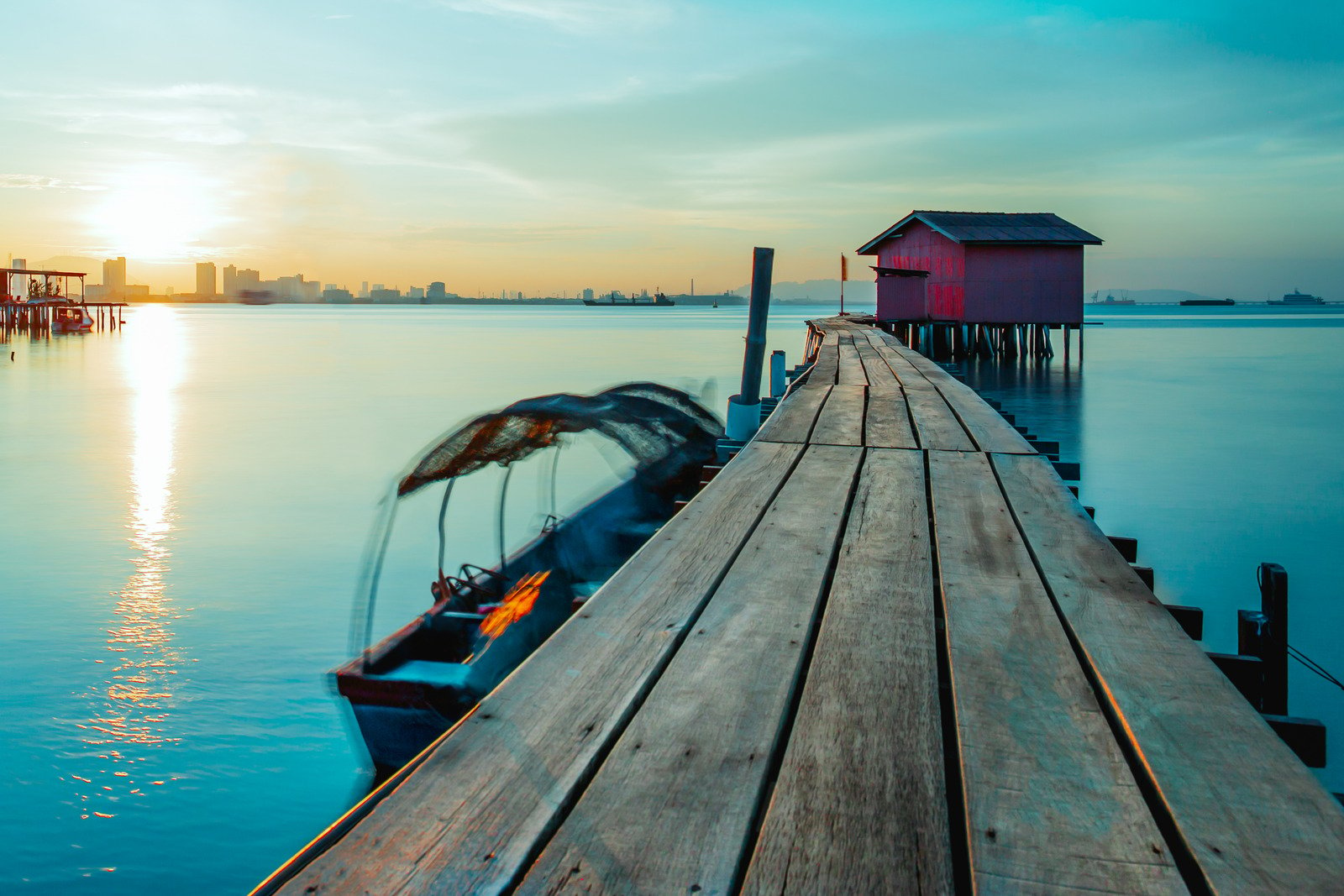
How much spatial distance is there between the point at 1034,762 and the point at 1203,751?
1.17 ft

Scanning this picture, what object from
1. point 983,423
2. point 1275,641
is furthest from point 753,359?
point 1275,641

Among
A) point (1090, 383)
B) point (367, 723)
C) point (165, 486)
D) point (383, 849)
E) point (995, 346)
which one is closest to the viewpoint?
point (383, 849)

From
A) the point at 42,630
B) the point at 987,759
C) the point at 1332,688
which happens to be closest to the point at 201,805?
the point at 42,630

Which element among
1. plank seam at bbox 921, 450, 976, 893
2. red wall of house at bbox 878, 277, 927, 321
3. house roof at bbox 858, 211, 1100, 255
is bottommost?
plank seam at bbox 921, 450, 976, 893

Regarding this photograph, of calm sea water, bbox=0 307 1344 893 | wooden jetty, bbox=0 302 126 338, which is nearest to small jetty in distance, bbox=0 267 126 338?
wooden jetty, bbox=0 302 126 338

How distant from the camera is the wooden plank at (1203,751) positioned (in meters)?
1.56

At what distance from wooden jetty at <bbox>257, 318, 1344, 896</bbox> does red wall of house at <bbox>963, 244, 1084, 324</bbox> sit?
28899mm

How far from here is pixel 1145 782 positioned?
1.81 m

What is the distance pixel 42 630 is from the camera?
25.6 feet

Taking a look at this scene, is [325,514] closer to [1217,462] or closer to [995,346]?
[1217,462]

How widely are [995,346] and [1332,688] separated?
1416 inches

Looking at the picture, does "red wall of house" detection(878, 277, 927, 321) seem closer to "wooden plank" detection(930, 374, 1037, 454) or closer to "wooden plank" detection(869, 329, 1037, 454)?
"wooden plank" detection(869, 329, 1037, 454)

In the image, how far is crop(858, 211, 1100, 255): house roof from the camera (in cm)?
2953

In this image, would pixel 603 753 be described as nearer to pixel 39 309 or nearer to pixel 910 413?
pixel 910 413
